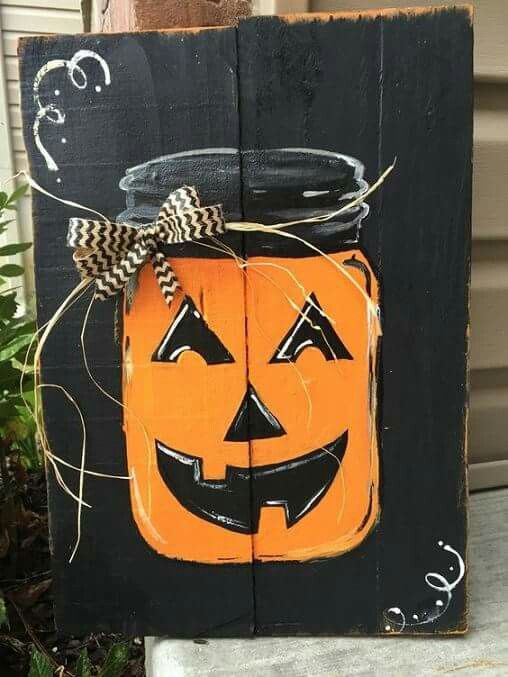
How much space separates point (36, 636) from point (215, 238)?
3.12 feet

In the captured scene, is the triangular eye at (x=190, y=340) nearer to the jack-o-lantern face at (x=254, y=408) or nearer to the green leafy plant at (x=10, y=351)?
the jack-o-lantern face at (x=254, y=408)

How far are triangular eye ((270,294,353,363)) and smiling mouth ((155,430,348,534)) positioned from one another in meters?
0.14

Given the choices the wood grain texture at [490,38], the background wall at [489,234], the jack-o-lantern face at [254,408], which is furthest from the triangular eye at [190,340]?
the wood grain texture at [490,38]

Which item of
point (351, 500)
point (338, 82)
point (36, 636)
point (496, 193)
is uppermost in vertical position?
point (338, 82)

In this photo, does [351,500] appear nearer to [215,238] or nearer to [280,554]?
[280,554]

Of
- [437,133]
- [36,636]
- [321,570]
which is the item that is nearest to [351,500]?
[321,570]

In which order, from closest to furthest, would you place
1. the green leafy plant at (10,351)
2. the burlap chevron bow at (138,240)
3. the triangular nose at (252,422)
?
the burlap chevron bow at (138,240) < the triangular nose at (252,422) < the green leafy plant at (10,351)

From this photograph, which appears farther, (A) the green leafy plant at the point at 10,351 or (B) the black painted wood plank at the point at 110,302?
(A) the green leafy plant at the point at 10,351

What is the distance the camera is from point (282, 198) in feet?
3.13

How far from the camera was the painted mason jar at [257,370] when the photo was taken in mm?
957

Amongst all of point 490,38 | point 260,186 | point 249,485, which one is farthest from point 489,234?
point 249,485

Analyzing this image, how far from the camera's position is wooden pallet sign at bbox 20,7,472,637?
36.8 inches

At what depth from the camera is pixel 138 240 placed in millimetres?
937

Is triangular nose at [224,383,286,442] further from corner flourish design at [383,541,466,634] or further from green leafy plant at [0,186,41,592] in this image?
green leafy plant at [0,186,41,592]
